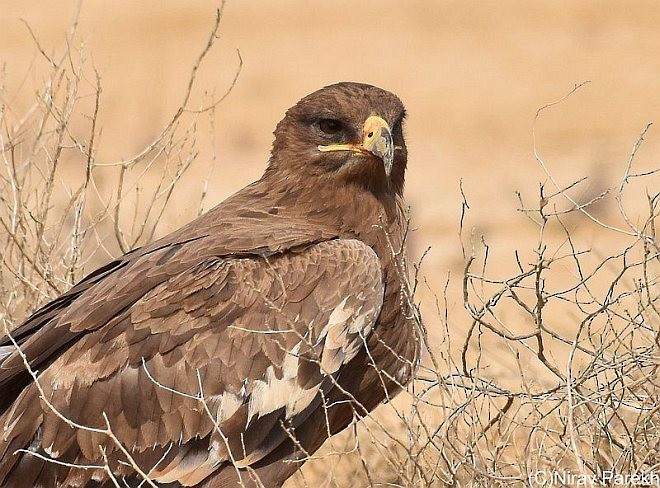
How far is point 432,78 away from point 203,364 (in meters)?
16.3

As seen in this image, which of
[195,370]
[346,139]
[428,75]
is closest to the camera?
[195,370]

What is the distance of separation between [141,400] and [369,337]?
880 mm

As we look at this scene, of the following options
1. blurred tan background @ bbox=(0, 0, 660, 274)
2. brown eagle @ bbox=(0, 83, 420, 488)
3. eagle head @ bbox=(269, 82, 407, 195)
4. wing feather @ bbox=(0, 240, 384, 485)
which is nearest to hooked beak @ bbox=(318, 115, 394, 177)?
eagle head @ bbox=(269, 82, 407, 195)

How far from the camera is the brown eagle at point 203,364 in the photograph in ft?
14.8

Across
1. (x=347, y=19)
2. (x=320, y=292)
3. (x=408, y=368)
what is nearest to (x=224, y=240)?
(x=320, y=292)

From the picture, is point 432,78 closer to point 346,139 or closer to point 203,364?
point 346,139

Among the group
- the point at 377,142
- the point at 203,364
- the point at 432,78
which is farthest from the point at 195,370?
the point at 432,78

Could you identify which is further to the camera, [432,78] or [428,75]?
[428,75]

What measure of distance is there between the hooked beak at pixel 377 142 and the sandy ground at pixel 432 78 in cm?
656

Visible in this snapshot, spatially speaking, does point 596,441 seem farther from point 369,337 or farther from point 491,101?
point 491,101

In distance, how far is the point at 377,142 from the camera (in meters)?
5.03

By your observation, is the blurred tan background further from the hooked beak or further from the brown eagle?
the brown eagle

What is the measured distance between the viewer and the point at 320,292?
463cm

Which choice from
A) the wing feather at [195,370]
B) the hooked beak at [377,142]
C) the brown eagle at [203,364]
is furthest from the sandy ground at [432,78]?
the wing feather at [195,370]
